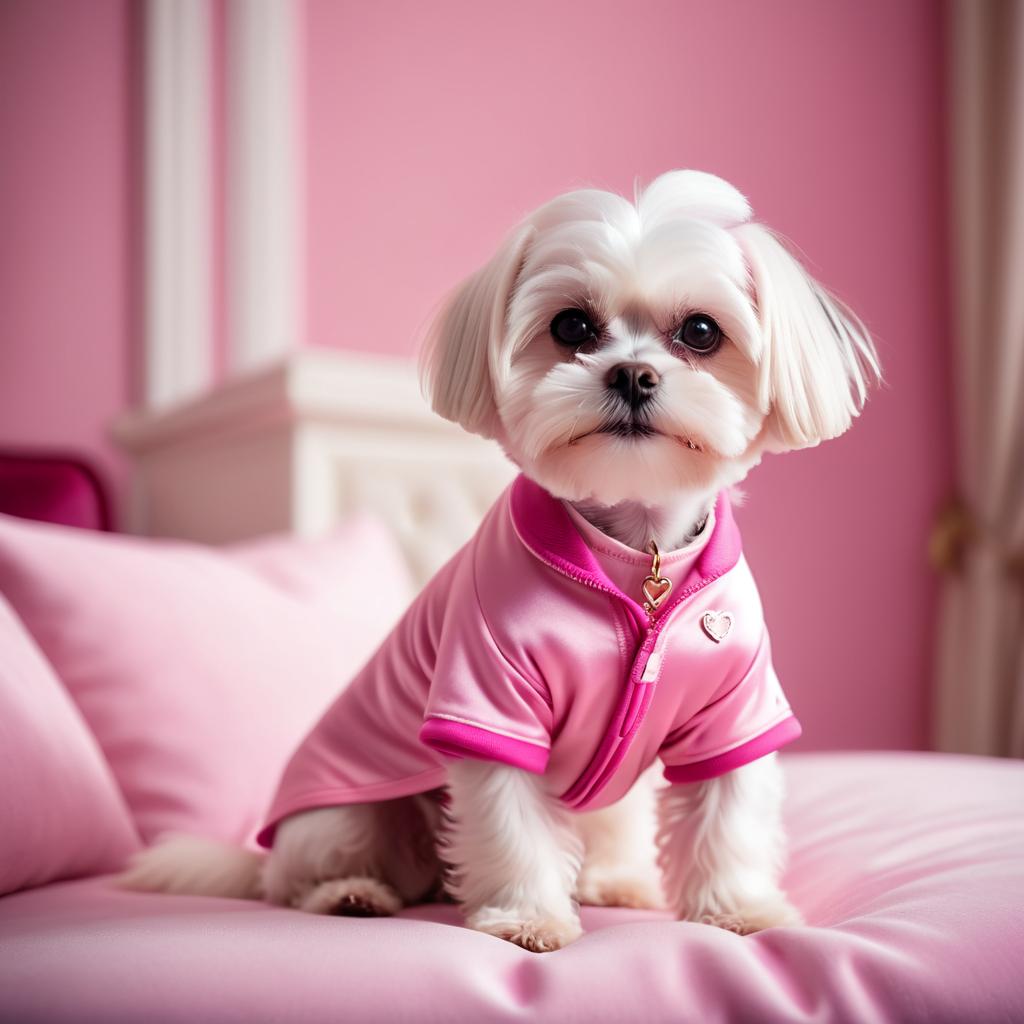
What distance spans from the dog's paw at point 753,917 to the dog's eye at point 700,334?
0.57 m

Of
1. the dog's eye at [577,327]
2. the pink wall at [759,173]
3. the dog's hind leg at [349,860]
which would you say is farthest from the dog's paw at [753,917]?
the pink wall at [759,173]

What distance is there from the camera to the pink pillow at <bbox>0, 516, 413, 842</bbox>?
1589mm

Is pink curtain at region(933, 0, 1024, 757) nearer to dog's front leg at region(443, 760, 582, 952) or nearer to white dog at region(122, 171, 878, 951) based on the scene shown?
white dog at region(122, 171, 878, 951)

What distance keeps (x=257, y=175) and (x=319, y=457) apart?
2.96ft

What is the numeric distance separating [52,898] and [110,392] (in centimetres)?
172

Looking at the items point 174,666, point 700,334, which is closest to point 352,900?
point 174,666

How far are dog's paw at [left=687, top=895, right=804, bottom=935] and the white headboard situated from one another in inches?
51.4

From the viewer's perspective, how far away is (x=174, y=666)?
1637mm

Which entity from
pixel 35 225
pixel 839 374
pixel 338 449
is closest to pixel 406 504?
pixel 338 449

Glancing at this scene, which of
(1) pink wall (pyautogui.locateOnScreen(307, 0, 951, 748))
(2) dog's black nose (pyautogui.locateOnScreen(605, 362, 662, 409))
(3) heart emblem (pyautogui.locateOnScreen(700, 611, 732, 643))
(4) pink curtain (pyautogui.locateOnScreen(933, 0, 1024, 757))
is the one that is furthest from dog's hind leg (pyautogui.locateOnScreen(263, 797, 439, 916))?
(4) pink curtain (pyautogui.locateOnScreen(933, 0, 1024, 757))

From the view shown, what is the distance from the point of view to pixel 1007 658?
3.04m

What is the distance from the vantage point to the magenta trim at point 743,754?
114 cm

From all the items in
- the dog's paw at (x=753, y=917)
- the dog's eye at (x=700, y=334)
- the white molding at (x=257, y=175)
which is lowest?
the dog's paw at (x=753, y=917)

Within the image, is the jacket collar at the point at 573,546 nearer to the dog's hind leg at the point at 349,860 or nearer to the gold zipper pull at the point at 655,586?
the gold zipper pull at the point at 655,586
